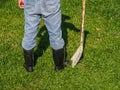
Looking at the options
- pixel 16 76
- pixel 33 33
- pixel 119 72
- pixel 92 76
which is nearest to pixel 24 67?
pixel 16 76

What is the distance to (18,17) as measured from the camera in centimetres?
791

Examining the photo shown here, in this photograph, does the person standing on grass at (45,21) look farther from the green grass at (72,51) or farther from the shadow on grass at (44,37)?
the shadow on grass at (44,37)

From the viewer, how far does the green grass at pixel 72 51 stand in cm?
589

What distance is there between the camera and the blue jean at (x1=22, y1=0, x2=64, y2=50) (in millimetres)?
5312

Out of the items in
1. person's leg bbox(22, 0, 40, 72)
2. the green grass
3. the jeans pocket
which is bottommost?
the green grass

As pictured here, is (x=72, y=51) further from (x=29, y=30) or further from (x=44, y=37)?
(x=29, y=30)

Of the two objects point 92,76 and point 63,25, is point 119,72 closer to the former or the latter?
point 92,76

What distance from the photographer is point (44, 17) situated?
5.50 m

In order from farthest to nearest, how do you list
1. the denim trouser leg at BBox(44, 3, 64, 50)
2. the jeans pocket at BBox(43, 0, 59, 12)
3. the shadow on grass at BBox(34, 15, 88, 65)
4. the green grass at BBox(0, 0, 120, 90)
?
the shadow on grass at BBox(34, 15, 88, 65), the green grass at BBox(0, 0, 120, 90), the denim trouser leg at BBox(44, 3, 64, 50), the jeans pocket at BBox(43, 0, 59, 12)

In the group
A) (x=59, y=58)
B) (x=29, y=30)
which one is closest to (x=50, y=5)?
(x=29, y=30)

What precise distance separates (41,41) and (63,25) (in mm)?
812

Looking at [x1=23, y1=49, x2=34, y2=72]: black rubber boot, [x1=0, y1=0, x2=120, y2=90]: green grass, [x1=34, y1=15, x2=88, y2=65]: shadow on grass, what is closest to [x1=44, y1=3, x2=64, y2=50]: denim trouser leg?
[x1=23, y1=49, x2=34, y2=72]: black rubber boot

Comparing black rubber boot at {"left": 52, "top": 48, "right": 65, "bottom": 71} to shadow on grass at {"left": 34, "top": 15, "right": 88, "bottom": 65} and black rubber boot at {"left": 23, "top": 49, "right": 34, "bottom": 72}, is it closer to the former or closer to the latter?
black rubber boot at {"left": 23, "top": 49, "right": 34, "bottom": 72}

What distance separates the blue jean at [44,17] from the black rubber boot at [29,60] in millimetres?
143
